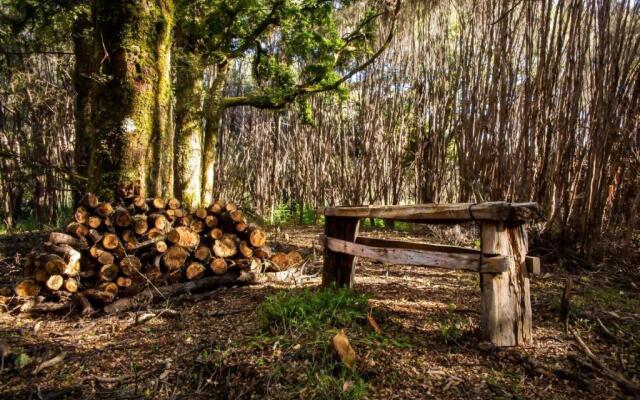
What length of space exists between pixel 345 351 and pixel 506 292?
901 mm

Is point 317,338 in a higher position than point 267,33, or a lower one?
lower

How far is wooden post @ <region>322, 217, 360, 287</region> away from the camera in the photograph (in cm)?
308

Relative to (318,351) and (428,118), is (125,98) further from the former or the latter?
(428,118)

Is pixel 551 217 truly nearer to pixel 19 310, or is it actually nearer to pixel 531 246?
pixel 531 246

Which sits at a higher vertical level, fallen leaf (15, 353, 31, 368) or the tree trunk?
the tree trunk

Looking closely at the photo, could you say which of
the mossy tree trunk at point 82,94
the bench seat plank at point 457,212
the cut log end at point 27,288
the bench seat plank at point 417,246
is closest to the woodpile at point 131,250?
the cut log end at point 27,288

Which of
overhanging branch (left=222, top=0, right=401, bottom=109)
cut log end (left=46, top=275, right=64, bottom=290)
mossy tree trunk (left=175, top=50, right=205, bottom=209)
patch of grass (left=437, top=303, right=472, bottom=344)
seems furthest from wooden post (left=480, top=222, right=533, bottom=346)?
mossy tree trunk (left=175, top=50, right=205, bottom=209)

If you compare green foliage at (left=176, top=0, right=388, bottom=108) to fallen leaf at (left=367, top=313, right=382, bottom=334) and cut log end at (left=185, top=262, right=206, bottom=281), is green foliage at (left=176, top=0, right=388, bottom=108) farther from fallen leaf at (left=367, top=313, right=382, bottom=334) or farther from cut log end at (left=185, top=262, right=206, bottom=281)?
fallen leaf at (left=367, top=313, right=382, bottom=334)

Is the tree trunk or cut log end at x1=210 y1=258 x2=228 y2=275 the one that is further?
the tree trunk

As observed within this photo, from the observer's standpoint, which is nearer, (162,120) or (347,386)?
(347,386)

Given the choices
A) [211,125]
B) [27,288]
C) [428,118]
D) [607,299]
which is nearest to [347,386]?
[607,299]

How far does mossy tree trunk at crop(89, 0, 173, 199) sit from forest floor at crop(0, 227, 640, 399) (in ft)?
4.35

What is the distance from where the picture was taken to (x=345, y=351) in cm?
192

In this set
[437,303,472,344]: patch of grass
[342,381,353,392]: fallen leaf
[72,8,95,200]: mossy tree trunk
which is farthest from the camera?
[72,8,95,200]: mossy tree trunk
